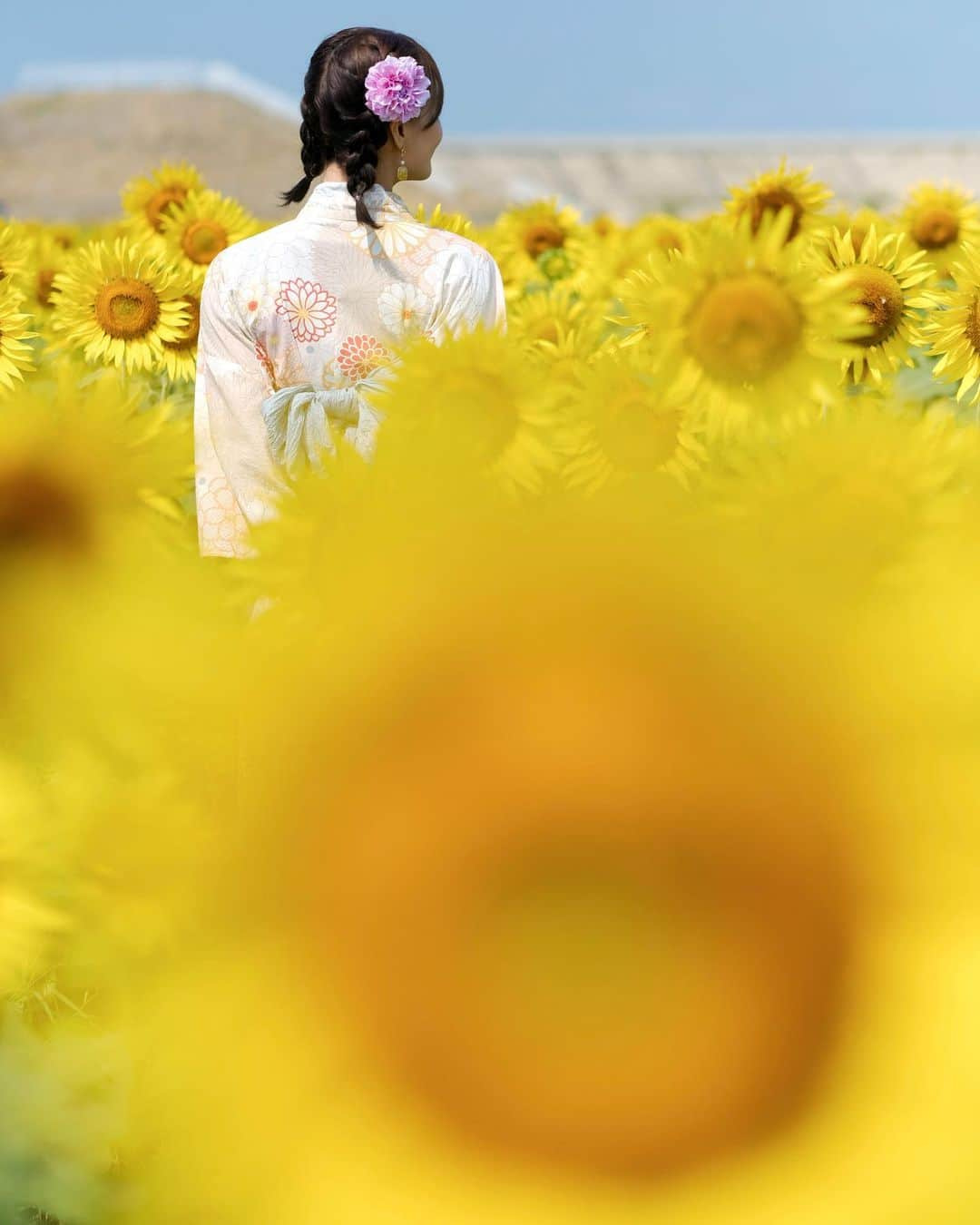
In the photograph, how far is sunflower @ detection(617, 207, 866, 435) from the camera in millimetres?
845

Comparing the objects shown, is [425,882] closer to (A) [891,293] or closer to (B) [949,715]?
(B) [949,715]

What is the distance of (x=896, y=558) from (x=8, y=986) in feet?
0.96

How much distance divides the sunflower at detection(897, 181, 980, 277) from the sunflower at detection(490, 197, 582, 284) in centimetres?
193

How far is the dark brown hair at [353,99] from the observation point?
2215 mm

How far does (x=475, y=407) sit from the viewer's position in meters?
0.43

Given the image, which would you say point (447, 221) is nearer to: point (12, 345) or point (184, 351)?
point (184, 351)

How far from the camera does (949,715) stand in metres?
0.30

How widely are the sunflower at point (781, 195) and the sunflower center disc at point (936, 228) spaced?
6.71 ft

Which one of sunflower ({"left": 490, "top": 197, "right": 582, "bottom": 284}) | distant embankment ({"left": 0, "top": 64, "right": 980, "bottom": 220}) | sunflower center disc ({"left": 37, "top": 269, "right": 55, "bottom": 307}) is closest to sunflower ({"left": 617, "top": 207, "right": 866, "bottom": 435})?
sunflower center disc ({"left": 37, "top": 269, "right": 55, "bottom": 307})

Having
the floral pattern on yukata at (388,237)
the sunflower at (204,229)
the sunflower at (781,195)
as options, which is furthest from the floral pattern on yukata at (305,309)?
the sunflower at (204,229)

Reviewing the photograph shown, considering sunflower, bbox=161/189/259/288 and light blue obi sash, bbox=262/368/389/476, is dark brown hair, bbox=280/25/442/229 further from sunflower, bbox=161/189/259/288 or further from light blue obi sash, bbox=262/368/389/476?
sunflower, bbox=161/189/259/288

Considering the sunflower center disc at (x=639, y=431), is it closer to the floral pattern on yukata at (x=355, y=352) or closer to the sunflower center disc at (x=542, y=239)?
the floral pattern on yukata at (x=355, y=352)

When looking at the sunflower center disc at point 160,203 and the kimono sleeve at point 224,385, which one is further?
the sunflower center disc at point 160,203

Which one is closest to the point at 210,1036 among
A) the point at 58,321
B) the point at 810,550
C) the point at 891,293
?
the point at 810,550
